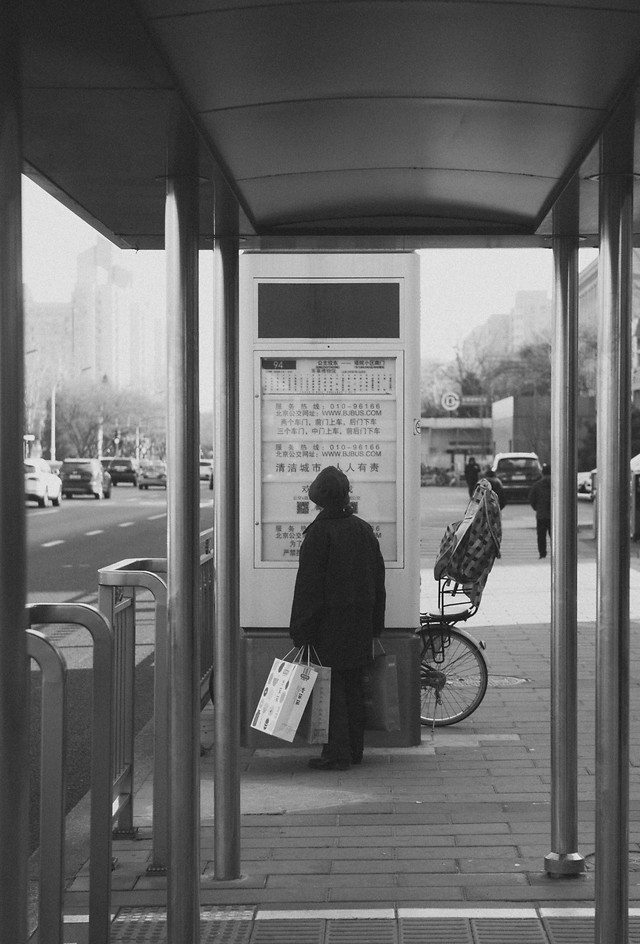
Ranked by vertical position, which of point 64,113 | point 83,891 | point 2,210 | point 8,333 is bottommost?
point 83,891

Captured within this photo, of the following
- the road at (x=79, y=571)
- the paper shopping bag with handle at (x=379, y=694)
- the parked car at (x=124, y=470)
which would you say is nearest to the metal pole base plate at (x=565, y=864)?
the paper shopping bag with handle at (x=379, y=694)

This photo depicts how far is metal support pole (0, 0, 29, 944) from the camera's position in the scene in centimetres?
246

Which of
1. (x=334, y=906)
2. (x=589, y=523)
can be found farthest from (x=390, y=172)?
(x=589, y=523)

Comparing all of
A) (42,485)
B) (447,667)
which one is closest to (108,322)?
(42,485)

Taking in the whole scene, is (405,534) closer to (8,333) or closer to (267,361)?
(267,361)

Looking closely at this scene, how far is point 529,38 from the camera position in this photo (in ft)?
9.40

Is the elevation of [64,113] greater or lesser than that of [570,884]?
greater

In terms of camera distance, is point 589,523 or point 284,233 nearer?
point 284,233

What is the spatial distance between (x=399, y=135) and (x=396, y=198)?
88 cm

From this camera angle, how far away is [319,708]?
651 cm

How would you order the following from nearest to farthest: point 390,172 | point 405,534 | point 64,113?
1. point 64,113
2. point 390,172
3. point 405,534

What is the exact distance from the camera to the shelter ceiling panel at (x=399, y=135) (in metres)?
3.44

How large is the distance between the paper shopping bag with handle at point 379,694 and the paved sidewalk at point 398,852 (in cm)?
21

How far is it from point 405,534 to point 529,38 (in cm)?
423
